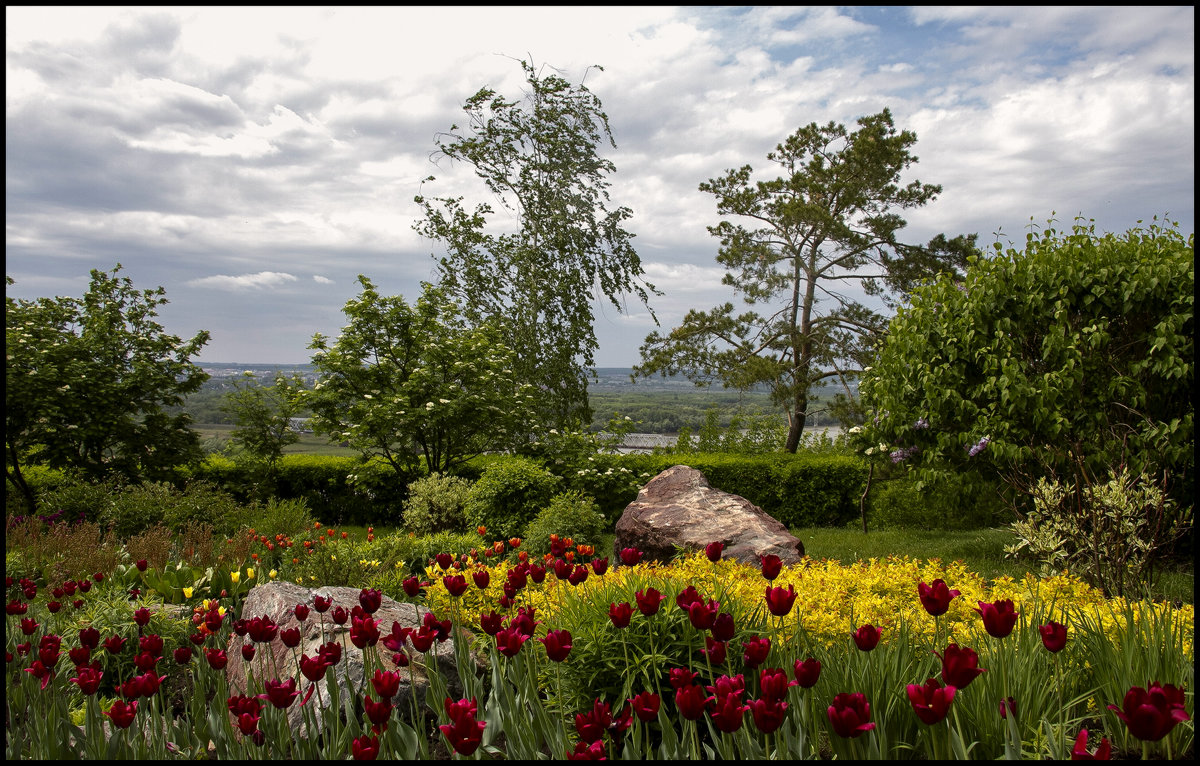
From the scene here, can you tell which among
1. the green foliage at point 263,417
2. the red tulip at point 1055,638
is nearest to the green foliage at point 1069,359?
the red tulip at point 1055,638

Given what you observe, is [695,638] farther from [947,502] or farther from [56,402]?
[56,402]

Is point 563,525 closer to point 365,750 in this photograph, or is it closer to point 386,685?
point 386,685

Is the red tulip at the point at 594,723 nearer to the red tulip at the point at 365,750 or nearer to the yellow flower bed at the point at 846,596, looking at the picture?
the red tulip at the point at 365,750

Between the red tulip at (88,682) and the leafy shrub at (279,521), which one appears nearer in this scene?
the red tulip at (88,682)

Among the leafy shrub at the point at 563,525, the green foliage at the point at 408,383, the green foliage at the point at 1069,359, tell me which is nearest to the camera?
the green foliage at the point at 1069,359

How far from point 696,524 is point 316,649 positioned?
15.5ft

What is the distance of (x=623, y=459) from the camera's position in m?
11.3

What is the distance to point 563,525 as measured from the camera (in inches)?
307

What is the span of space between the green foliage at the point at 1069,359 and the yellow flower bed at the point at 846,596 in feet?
7.89

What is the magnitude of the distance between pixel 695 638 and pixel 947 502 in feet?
23.8

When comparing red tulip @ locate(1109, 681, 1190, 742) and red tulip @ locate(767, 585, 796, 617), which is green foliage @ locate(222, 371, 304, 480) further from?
red tulip @ locate(1109, 681, 1190, 742)

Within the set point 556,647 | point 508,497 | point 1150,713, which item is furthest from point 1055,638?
point 508,497

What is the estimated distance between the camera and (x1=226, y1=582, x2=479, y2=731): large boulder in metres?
3.12

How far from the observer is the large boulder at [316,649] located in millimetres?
3125
